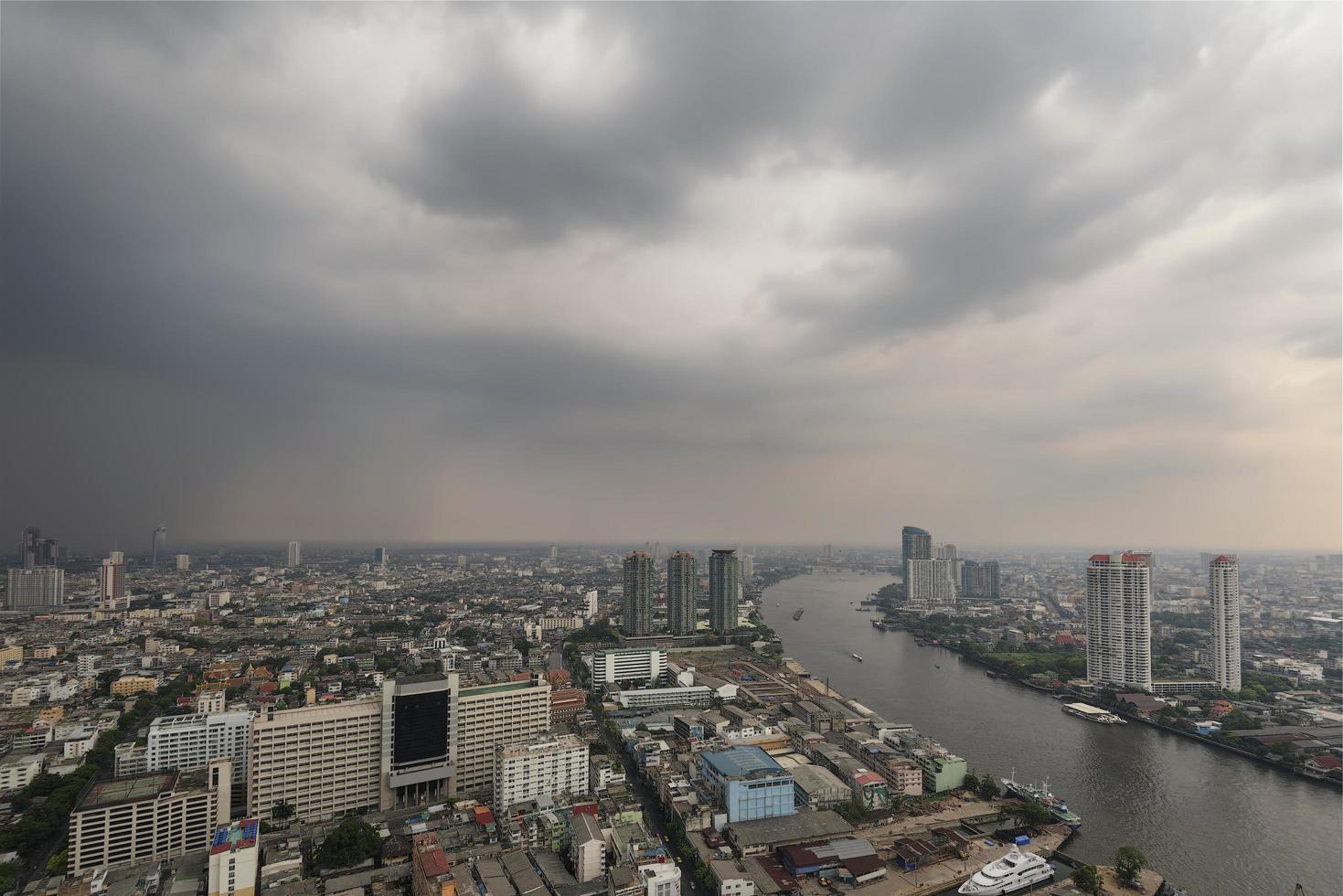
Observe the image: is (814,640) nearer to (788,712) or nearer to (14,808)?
(788,712)

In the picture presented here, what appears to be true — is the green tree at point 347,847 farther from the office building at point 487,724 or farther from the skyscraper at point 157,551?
the skyscraper at point 157,551

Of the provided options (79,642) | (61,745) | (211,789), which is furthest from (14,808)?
(79,642)

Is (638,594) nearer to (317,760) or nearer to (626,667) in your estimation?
(626,667)

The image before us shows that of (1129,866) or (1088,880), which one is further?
(1129,866)

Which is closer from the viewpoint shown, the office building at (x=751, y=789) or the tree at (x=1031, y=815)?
the office building at (x=751, y=789)

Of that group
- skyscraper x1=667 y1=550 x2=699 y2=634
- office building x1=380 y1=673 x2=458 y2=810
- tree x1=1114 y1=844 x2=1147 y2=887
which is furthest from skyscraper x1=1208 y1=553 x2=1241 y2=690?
office building x1=380 y1=673 x2=458 y2=810

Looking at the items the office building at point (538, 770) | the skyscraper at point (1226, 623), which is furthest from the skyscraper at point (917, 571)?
the office building at point (538, 770)

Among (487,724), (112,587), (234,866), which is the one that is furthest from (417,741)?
(112,587)
